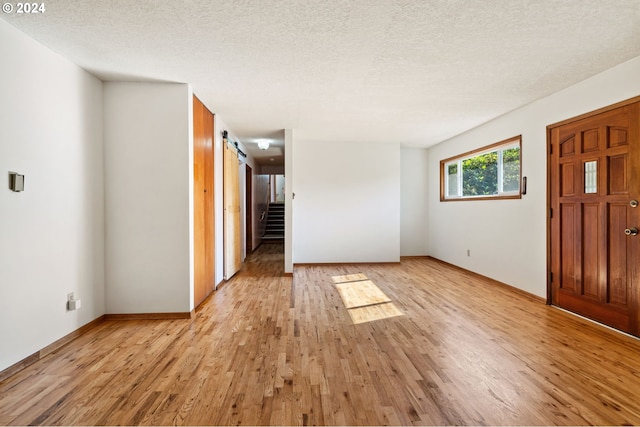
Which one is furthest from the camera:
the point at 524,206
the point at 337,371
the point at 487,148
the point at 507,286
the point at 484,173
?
the point at 484,173

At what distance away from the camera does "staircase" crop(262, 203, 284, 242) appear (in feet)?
35.3

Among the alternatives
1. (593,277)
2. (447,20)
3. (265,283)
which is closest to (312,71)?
(447,20)

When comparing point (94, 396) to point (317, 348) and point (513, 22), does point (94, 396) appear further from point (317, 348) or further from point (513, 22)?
point (513, 22)

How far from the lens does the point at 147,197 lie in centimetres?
324

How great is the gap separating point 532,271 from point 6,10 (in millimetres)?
5431

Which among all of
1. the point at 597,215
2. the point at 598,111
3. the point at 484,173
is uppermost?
the point at 598,111

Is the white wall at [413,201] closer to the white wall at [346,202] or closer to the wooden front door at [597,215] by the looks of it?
the white wall at [346,202]

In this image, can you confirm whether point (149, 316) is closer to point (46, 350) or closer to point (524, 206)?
point (46, 350)

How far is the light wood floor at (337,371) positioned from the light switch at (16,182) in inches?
50.3

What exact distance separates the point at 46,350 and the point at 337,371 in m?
2.27

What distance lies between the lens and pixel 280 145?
6715mm

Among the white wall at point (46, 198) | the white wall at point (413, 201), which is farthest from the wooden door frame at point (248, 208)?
the white wall at point (46, 198)

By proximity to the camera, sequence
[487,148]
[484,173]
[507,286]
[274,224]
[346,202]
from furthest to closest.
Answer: [274,224] < [346,202] < [484,173] < [487,148] < [507,286]

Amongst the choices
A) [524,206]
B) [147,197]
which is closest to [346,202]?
[524,206]
